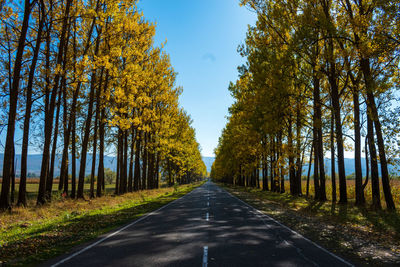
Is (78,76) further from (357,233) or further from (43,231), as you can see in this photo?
(357,233)

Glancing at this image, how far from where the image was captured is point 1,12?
12984 mm

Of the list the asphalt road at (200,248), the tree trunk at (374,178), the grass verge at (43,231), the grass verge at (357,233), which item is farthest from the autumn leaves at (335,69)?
the grass verge at (43,231)

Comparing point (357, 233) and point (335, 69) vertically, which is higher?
point (335, 69)

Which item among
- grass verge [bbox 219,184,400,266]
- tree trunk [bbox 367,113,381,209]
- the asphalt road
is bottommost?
grass verge [bbox 219,184,400,266]

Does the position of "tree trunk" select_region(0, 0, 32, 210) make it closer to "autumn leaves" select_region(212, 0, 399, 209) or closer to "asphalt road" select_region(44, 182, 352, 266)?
"asphalt road" select_region(44, 182, 352, 266)

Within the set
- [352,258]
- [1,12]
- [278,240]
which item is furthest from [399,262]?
[1,12]

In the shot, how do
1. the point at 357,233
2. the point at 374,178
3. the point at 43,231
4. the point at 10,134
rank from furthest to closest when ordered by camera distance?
1. the point at 374,178
2. the point at 10,134
3. the point at 357,233
4. the point at 43,231

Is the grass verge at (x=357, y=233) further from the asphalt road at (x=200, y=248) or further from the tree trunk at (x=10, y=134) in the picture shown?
the tree trunk at (x=10, y=134)

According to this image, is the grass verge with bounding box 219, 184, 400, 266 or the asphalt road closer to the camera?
the asphalt road

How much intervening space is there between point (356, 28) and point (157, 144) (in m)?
22.8

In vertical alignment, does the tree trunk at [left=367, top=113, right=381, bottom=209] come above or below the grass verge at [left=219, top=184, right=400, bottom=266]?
above

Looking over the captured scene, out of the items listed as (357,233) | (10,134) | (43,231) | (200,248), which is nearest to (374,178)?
(357,233)

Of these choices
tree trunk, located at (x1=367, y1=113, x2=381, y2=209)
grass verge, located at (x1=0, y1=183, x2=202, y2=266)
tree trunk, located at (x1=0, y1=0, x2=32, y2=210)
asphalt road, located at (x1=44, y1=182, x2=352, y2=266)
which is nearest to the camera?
asphalt road, located at (x1=44, y1=182, x2=352, y2=266)

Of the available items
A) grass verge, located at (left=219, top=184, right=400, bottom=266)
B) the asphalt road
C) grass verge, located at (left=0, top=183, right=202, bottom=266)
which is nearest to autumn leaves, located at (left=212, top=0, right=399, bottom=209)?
grass verge, located at (left=219, top=184, right=400, bottom=266)
